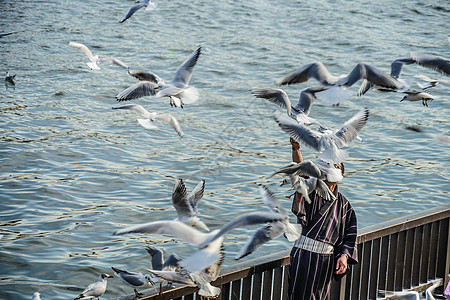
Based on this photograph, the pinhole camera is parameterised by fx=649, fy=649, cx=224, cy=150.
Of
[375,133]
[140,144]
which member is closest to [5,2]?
[140,144]

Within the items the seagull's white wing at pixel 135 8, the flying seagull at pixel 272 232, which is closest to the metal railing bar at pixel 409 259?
the flying seagull at pixel 272 232

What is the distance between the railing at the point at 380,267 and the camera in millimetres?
4328

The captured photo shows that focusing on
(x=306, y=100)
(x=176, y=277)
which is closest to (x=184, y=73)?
(x=306, y=100)

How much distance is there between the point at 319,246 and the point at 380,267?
3.41 feet

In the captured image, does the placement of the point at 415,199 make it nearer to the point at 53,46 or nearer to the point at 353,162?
the point at 353,162

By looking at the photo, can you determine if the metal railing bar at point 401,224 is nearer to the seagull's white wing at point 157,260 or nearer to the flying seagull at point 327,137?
the flying seagull at point 327,137

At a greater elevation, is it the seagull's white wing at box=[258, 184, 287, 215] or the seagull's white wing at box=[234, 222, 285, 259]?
the seagull's white wing at box=[258, 184, 287, 215]

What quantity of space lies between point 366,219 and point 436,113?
20.3 ft

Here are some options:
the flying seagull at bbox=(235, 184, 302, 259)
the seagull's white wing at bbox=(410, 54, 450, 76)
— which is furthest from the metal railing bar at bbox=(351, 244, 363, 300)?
the seagull's white wing at bbox=(410, 54, 450, 76)

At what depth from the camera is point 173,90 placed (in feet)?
16.4

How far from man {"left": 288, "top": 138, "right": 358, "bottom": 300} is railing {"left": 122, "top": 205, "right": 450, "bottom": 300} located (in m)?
0.14

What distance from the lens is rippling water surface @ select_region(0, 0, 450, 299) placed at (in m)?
8.27

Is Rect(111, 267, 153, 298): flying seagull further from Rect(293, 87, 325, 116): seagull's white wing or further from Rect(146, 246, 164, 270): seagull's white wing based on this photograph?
Rect(293, 87, 325, 116): seagull's white wing

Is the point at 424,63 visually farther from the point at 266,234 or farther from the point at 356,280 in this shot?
the point at 266,234
